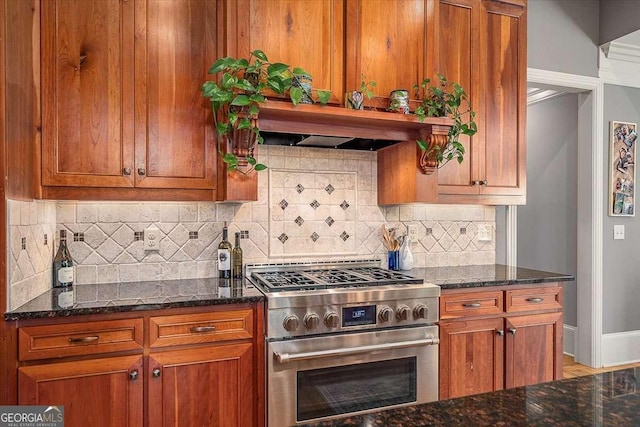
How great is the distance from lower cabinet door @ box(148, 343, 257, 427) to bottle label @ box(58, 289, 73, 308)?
0.41 metres

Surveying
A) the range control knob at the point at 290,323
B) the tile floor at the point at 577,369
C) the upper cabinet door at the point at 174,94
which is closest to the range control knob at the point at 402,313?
the range control knob at the point at 290,323

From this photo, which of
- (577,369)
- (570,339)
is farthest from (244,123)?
(570,339)

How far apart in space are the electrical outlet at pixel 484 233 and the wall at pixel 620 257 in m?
1.37

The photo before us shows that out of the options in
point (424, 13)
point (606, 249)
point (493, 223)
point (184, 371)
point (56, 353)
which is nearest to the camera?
point (56, 353)

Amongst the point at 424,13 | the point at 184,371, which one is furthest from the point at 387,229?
the point at 184,371

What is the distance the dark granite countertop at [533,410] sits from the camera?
73 cm

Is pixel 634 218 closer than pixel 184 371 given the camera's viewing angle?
No

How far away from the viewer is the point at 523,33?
9.41 ft

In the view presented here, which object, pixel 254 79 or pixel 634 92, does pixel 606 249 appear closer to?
pixel 634 92

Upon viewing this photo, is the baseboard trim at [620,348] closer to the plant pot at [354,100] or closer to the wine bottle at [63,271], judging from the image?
the plant pot at [354,100]

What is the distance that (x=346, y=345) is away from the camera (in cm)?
207

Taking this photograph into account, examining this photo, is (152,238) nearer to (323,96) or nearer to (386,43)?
(323,96)

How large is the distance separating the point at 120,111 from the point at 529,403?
2.02 meters

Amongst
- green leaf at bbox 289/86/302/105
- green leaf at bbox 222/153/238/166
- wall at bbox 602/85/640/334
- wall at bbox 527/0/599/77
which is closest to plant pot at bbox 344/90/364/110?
green leaf at bbox 289/86/302/105
